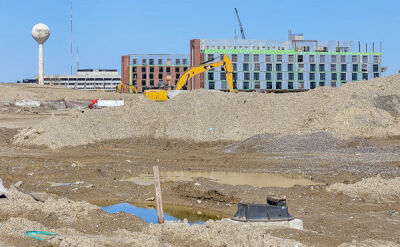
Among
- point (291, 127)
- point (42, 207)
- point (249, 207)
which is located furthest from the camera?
point (291, 127)

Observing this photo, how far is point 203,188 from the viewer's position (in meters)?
23.6

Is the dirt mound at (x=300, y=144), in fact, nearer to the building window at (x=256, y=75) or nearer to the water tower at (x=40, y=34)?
the water tower at (x=40, y=34)

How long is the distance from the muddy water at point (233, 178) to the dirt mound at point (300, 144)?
7365 millimetres

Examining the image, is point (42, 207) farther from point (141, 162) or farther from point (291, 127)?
point (291, 127)

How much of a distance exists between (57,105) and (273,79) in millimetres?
49635

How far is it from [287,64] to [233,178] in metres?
86.8

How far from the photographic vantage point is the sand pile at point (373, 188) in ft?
68.1

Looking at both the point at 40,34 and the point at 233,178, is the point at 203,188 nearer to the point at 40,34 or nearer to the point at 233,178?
the point at 233,178

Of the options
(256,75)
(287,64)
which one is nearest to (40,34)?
(256,75)

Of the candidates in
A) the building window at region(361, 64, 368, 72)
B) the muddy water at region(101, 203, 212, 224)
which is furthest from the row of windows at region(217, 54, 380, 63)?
the muddy water at region(101, 203, 212, 224)

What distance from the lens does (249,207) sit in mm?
15578

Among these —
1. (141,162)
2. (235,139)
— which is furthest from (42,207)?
(235,139)

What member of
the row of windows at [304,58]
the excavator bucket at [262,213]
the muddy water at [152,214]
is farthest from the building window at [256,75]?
the excavator bucket at [262,213]

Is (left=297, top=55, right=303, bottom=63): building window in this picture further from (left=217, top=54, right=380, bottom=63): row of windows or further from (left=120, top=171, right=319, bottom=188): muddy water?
(left=120, top=171, right=319, bottom=188): muddy water
